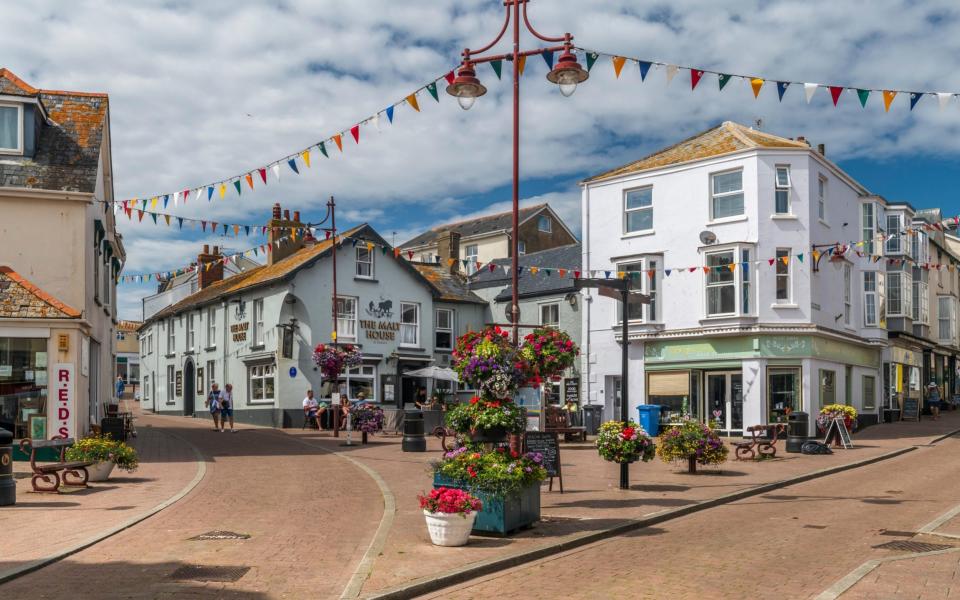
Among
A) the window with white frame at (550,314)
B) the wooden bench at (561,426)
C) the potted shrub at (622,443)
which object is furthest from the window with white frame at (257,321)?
the potted shrub at (622,443)

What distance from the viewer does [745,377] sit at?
29875mm

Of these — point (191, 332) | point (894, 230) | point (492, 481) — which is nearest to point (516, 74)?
point (492, 481)

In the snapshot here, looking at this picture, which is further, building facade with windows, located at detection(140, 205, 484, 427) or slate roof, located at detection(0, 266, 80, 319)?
building facade with windows, located at detection(140, 205, 484, 427)

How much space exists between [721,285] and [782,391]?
4034mm

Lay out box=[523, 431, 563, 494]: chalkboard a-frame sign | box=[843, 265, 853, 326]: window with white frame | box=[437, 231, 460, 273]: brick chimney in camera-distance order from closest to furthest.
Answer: box=[523, 431, 563, 494]: chalkboard a-frame sign
box=[843, 265, 853, 326]: window with white frame
box=[437, 231, 460, 273]: brick chimney

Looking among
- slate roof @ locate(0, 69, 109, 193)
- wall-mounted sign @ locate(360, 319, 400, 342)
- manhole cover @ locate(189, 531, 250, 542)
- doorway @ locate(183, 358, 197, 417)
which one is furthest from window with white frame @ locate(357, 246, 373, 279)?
manhole cover @ locate(189, 531, 250, 542)

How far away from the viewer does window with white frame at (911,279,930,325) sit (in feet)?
137

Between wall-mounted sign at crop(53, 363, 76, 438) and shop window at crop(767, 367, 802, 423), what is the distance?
21.1m

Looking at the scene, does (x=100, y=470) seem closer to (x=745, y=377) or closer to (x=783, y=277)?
(x=745, y=377)

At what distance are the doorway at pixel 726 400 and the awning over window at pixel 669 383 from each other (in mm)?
758

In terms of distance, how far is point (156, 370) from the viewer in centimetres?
Result: 4825

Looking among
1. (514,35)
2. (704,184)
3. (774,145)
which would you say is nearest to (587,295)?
(704,184)

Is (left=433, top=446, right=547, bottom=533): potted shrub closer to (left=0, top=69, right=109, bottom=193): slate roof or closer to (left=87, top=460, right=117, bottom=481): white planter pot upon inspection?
(left=87, top=460, right=117, bottom=481): white planter pot

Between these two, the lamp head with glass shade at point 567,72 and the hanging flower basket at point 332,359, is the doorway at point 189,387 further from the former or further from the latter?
the lamp head with glass shade at point 567,72
